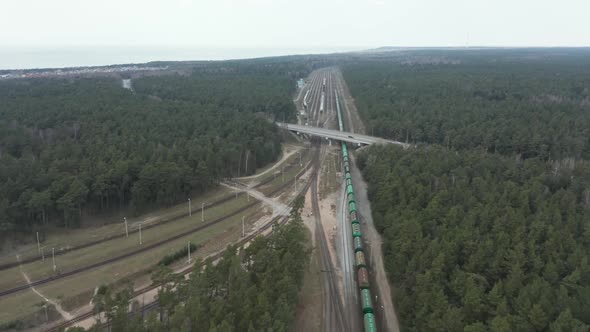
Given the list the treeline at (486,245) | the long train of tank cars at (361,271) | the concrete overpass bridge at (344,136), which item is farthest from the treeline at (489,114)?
the long train of tank cars at (361,271)

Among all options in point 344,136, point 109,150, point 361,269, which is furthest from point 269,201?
point 344,136

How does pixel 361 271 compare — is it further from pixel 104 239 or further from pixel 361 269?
pixel 104 239

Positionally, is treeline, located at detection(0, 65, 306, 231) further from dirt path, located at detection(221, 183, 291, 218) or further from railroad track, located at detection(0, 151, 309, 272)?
dirt path, located at detection(221, 183, 291, 218)

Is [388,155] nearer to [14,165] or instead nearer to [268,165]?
[268,165]

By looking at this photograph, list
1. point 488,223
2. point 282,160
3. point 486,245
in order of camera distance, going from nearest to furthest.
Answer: point 486,245 → point 488,223 → point 282,160

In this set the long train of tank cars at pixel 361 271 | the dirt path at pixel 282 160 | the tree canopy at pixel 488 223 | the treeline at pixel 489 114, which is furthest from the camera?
the treeline at pixel 489 114

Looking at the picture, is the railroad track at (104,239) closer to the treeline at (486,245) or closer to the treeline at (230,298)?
the treeline at (230,298)

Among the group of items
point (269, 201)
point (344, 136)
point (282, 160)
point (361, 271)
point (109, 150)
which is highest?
point (109, 150)

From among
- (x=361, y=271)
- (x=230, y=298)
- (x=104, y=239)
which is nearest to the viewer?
(x=230, y=298)
